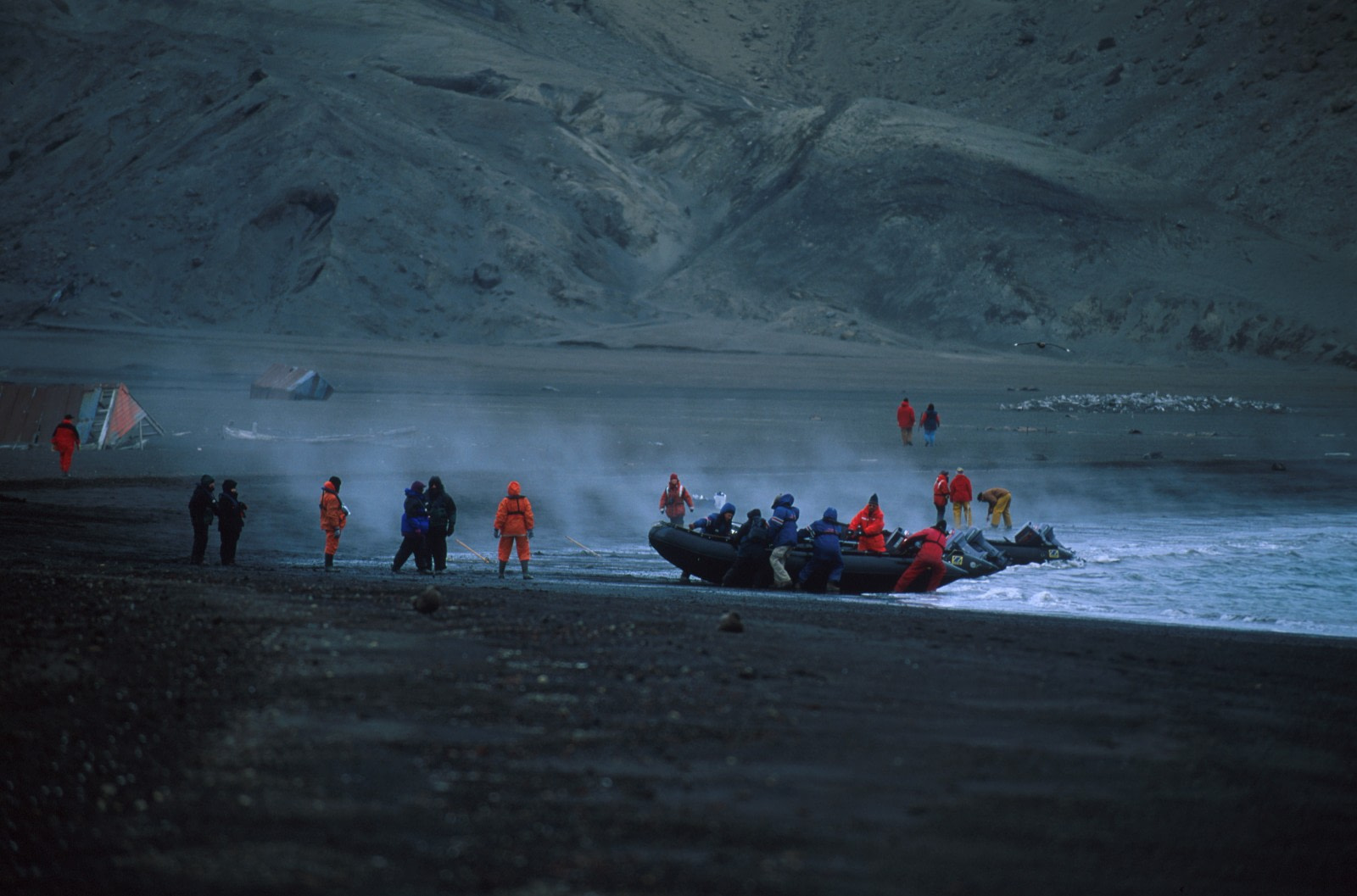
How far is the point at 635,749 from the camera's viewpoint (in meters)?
6.83

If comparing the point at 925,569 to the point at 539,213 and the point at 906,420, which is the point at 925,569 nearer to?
the point at 906,420

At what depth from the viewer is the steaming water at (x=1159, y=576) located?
15.8 metres

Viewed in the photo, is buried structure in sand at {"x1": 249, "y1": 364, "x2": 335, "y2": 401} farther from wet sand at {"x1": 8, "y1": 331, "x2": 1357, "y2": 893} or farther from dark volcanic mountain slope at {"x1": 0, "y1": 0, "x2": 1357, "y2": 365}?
wet sand at {"x1": 8, "y1": 331, "x2": 1357, "y2": 893}

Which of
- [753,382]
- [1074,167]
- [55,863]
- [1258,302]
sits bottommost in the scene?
[55,863]

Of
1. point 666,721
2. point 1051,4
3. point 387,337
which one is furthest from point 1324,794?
point 1051,4

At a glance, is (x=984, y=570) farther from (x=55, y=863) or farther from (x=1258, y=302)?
(x=1258, y=302)

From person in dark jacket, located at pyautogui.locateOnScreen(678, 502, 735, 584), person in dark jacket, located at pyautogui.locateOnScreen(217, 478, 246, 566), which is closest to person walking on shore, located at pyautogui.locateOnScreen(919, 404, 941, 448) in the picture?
person in dark jacket, located at pyautogui.locateOnScreen(678, 502, 735, 584)

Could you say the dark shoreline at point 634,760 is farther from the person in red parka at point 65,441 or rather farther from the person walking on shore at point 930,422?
the person walking on shore at point 930,422

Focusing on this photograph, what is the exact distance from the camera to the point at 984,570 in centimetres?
1911

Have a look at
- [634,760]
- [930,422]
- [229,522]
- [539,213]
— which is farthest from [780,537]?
[539,213]

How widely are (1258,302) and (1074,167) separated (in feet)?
54.3

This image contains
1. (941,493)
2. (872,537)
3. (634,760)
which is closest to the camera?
(634,760)

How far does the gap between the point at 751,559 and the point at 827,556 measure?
3.19 ft

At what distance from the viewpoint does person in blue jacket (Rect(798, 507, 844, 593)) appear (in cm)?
1688
